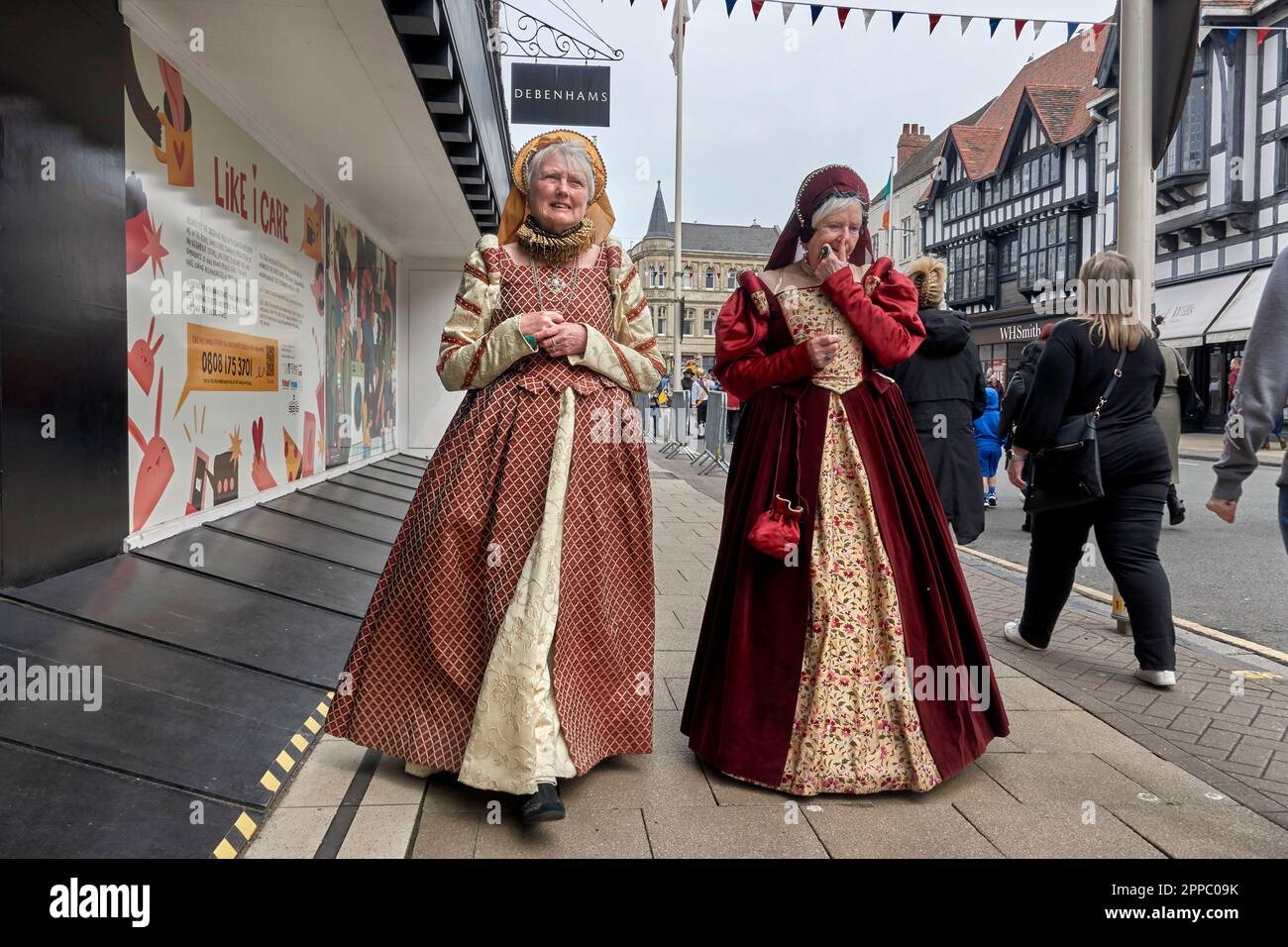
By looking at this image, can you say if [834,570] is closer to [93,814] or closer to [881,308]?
[881,308]

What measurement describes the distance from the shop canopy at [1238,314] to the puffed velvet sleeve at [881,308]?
76.2 ft

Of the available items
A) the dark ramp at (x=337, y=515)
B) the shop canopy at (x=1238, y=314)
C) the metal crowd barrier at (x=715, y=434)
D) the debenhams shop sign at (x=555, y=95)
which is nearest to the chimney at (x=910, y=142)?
the shop canopy at (x=1238, y=314)

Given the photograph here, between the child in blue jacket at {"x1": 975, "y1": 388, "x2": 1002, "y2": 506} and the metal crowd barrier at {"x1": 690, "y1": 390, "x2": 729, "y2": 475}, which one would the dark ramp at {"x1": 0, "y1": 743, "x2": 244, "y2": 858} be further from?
the metal crowd barrier at {"x1": 690, "y1": 390, "x2": 729, "y2": 475}

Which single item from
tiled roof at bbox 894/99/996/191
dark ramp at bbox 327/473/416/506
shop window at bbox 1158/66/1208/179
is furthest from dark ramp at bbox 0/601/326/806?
tiled roof at bbox 894/99/996/191

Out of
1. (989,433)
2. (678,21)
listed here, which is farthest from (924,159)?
(989,433)

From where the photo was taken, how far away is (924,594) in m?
3.21

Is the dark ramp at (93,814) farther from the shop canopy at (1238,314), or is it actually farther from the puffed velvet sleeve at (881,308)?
the shop canopy at (1238,314)

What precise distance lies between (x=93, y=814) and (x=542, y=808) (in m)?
1.16

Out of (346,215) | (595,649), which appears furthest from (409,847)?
(346,215)

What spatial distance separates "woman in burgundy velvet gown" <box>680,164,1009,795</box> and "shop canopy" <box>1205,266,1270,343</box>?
2339 cm

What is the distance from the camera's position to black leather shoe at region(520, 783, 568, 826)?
8.84 feet

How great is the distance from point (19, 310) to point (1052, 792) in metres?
4.05
